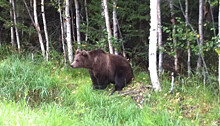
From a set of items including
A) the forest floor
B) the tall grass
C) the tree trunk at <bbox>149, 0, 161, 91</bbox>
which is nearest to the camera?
the forest floor

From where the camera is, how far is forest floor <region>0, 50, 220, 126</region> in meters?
3.90

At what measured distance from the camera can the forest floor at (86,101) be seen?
12.8 ft

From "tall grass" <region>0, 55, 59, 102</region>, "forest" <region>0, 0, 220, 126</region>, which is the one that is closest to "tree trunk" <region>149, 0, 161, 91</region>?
"forest" <region>0, 0, 220, 126</region>

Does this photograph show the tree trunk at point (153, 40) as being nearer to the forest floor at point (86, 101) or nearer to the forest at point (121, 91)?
the forest at point (121, 91)

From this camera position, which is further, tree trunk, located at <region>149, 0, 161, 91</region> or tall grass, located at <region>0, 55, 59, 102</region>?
tall grass, located at <region>0, 55, 59, 102</region>

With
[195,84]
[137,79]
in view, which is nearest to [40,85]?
[137,79]

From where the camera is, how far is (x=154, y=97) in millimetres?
5258

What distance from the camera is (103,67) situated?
19.6 ft

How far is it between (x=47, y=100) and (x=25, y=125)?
235cm

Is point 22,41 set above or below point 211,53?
above

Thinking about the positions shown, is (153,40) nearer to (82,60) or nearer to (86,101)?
(82,60)

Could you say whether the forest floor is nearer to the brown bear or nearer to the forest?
the forest

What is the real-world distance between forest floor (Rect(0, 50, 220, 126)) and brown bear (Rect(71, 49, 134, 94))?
194mm

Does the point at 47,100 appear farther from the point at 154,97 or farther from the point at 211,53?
the point at 211,53
